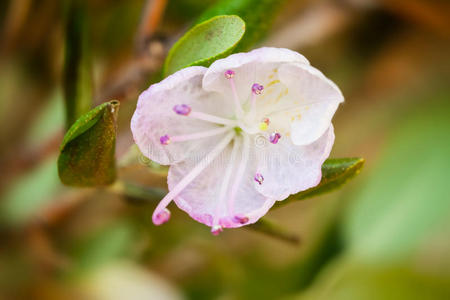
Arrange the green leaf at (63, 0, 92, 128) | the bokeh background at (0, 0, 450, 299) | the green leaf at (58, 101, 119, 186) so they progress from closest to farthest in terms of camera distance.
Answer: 1. the green leaf at (58, 101, 119, 186)
2. the green leaf at (63, 0, 92, 128)
3. the bokeh background at (0, 0, 450, 299)

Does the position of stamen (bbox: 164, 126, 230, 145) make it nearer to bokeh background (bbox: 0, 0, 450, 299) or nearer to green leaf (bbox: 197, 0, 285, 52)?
green leaf (bbox: 197, 0, 285, 52)

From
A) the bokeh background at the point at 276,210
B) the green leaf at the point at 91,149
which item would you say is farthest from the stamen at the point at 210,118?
the bokeh background at the point at 276,210

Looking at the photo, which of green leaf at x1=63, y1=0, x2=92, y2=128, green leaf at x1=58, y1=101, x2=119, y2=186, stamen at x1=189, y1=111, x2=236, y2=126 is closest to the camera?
green leaf at x1=58, y1=101, x2=119, y2=186

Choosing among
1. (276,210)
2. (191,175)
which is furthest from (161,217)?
(276,210)

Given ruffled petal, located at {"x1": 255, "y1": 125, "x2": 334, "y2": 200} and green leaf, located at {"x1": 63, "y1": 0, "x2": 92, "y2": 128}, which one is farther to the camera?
green leaf, located at {"x1": 63, "y1": 0, "x2": 92, "y2": 128}

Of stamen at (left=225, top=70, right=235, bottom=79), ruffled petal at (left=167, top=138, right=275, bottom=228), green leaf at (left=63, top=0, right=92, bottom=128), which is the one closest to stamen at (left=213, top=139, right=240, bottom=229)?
ruffled petal at (left=167, top=138, right=275, bottom=228)

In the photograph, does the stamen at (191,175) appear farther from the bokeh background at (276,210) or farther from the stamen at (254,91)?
the bokeh background at (276,210)

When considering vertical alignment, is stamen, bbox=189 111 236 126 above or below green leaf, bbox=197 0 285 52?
below

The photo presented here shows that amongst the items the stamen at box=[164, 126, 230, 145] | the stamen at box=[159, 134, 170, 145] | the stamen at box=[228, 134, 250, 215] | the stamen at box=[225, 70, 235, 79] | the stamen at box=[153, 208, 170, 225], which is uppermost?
the stamen at box=[225, 70, 235, 79]
